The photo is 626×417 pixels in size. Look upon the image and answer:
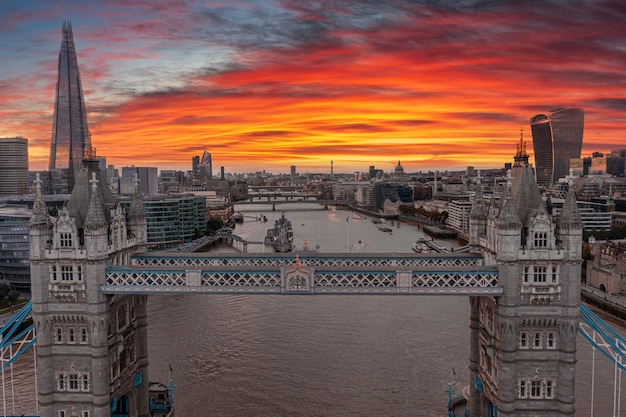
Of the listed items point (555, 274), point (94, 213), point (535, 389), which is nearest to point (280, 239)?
point (94, 213)

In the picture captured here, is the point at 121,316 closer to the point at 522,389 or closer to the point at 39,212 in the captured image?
the point at 39,212

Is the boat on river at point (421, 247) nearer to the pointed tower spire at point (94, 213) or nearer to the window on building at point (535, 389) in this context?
the window on building at point (535, 389)

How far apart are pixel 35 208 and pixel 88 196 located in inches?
103

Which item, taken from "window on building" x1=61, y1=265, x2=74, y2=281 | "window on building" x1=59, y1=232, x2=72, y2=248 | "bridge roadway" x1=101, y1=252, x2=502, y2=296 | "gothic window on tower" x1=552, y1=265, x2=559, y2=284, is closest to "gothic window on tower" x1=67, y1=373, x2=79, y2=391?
"bridge roadway" x1=101, y1=252, x2=502, y2=296

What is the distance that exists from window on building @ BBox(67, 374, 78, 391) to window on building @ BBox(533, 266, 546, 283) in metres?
22.6

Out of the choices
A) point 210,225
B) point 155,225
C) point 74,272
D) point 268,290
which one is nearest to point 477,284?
point 268,290

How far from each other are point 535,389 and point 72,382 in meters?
22.4

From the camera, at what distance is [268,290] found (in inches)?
1048

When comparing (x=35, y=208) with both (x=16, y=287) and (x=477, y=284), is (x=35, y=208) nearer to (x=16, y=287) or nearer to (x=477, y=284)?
(x=477, y=284)

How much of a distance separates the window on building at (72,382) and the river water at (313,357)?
Result: 9207 mm

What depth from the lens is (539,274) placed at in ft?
85.2

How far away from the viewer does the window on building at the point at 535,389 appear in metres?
26.2

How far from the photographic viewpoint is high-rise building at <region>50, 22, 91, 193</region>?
162m

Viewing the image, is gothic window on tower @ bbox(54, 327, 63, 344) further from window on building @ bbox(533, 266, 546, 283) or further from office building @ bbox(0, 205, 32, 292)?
office building @ bbox(0, 205, 32, 292)
